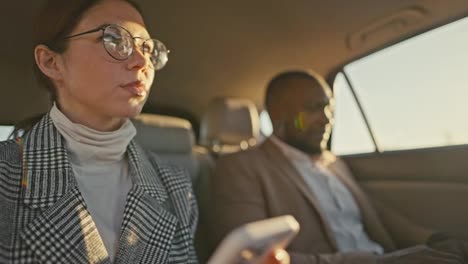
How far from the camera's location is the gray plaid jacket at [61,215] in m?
0.98

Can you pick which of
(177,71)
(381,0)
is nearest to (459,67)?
(381,0)

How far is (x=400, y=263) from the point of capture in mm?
1377

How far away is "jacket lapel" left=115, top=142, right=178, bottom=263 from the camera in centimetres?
112

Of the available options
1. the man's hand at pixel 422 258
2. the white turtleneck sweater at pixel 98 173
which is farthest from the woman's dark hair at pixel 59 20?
the man's hand at pixel 422 258

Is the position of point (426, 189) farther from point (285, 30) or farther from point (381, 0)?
point (285, 30)

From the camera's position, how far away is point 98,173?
1188 mm

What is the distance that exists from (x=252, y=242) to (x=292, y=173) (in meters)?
1.02

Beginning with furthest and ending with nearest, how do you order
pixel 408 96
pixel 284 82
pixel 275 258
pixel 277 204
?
1. pixel 408 96
2. pixel 284 82
3. pixel 277 204
4. pixel 275 258

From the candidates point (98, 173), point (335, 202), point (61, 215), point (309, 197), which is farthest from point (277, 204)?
point (61, 215)

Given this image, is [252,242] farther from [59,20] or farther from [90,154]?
[59,20]

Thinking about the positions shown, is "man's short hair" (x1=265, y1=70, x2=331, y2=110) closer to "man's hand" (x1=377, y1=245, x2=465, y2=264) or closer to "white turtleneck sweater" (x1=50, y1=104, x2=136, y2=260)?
"man's hand" (x1=377, y1=245, x2=465, y2=264)

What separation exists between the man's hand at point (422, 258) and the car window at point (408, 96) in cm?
59

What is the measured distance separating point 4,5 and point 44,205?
32.9 inches

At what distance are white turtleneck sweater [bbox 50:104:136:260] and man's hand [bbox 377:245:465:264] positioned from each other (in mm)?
823
